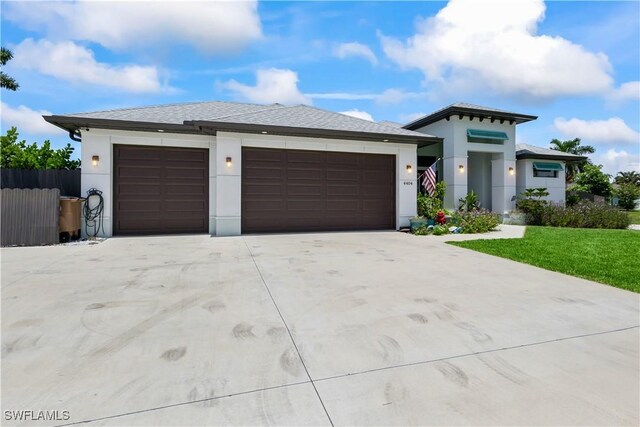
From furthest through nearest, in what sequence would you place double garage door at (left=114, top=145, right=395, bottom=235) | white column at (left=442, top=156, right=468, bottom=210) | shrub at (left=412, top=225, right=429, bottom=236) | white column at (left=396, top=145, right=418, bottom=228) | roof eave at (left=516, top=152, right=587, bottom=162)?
roof eave at (left=516, top=152, right=587, bottom=162)
white column at (left=442, top=156, right=468, bottom=210)
white column at (left=396, top=145, right=418, bottom=228)
shrub at (left=412, top=225, right=429, bottom=236)
double garage door at (left=114, top=145, right=395, bottom=235)

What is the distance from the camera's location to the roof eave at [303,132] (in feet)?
28.7

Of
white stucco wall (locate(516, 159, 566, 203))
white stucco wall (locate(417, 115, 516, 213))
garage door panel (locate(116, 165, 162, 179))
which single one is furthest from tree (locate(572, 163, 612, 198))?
garage door panel (locate(116, 165, 162, 179))

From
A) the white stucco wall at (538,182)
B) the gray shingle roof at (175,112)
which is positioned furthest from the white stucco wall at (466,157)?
the gray shingle roof at (175,112)

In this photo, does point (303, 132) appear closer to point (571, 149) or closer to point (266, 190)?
point (266, 190)

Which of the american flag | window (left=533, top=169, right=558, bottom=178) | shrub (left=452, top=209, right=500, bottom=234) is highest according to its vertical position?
window (left=533, top=169, right=558, bottom=178)

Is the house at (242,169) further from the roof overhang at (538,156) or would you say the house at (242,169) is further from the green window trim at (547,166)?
the green window trim at (547,166)

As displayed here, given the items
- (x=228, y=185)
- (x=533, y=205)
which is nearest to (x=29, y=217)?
(x=228, y=185)

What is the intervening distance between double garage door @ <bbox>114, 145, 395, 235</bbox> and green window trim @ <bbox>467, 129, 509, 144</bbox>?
4.70 meters

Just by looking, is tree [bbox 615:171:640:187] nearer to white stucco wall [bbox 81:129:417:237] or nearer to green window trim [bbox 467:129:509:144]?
green window trim [bbox 467:129:509:144]

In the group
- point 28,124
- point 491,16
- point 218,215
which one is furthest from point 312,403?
point 28,124

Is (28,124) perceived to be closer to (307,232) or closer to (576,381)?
(307,232)

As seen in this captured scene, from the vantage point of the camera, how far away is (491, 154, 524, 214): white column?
13789 mm

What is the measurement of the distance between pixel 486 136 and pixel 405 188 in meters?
5.28

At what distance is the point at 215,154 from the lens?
9625 mm
